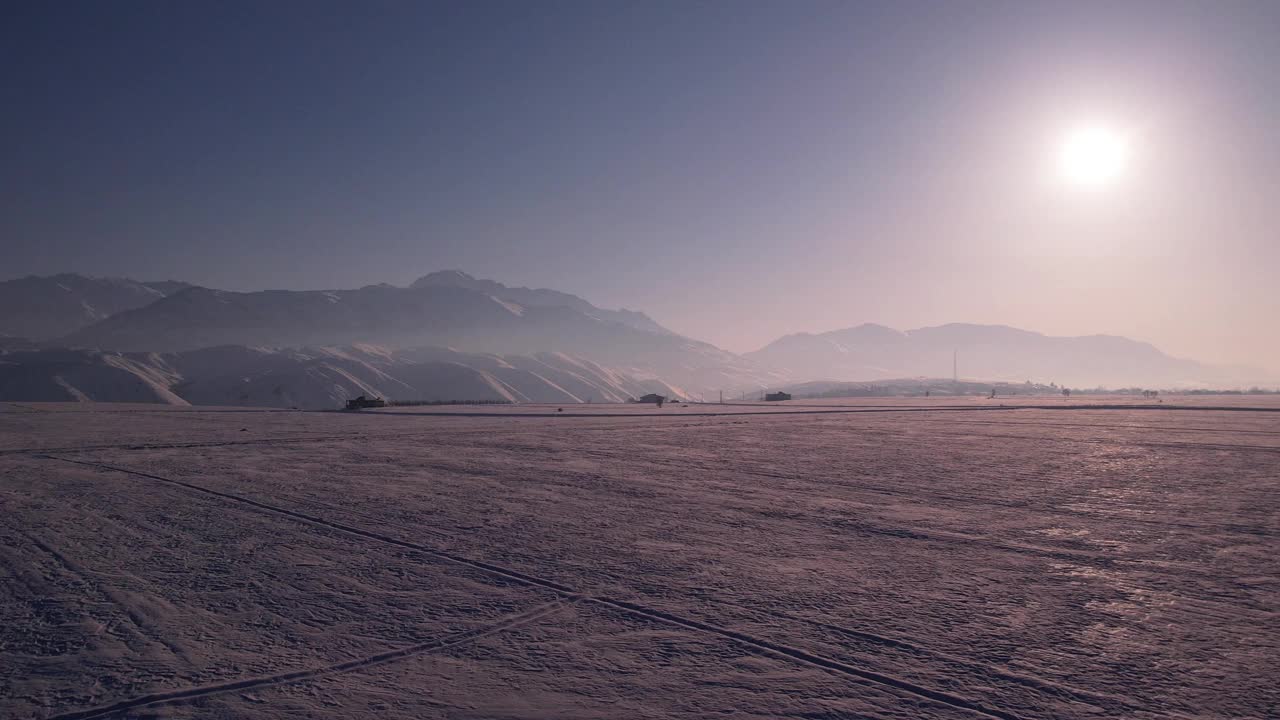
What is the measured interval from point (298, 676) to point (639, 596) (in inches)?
109

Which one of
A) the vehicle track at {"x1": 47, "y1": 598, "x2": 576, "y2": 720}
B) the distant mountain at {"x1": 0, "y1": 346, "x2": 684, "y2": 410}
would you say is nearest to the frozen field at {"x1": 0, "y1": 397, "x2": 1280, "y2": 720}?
the vehicle track at {"x1": 47, "y1": 598, "x2": 576, "y2": 720}

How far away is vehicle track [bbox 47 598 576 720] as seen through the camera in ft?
12.5

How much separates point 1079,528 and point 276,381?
94967mm

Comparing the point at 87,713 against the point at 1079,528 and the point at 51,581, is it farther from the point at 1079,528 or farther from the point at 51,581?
the point at 1079,528

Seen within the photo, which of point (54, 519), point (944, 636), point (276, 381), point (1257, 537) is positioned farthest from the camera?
point (276, 381)

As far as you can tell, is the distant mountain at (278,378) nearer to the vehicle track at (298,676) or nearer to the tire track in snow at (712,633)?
the tire track in snow at (712,633)

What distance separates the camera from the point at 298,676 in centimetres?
421

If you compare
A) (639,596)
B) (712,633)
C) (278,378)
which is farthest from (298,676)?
(278,378)

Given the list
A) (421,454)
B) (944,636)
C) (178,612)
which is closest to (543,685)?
(944,636)

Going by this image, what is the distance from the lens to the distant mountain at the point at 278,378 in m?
72.1

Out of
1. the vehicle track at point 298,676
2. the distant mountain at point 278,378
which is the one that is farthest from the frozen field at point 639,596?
the distant mountain at point 278,378

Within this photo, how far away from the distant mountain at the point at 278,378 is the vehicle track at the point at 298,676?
70.8 m

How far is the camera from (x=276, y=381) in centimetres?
8531

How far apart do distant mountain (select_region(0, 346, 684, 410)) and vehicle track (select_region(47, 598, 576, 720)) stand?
232 feet
